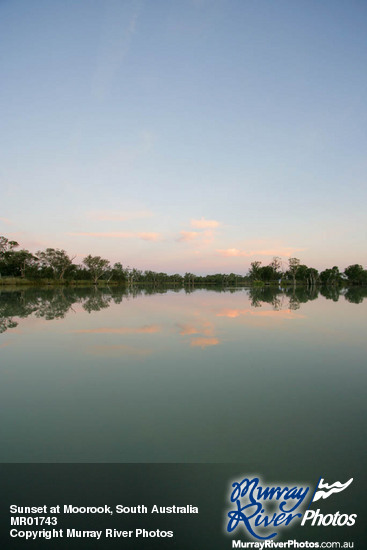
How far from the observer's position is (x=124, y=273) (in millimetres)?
108375

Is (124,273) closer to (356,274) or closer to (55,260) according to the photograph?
(55,260)

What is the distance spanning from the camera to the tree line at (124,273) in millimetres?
75938

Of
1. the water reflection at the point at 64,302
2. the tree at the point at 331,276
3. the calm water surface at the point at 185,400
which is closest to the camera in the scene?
the calm water surface at the point at 185,400

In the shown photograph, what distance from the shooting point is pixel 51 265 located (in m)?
82.2

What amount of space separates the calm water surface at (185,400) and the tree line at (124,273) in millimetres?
76253

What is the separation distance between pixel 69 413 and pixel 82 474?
1.38 m

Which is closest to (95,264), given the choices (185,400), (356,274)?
(185,400)

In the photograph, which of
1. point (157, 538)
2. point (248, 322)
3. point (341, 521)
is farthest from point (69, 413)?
point (248, 322)

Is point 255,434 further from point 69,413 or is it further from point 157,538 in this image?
point 69,413

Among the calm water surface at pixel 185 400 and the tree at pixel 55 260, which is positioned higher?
the tree at pixel 55 260

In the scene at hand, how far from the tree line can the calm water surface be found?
76.3 m

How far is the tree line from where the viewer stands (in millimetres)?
75938

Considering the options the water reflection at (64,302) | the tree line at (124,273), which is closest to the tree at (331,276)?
the tree line at (124,273)

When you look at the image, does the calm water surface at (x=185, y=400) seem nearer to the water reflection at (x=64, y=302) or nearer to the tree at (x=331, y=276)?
the water reflection at (x=64, y=302)
